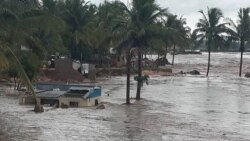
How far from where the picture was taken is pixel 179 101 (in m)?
28.2

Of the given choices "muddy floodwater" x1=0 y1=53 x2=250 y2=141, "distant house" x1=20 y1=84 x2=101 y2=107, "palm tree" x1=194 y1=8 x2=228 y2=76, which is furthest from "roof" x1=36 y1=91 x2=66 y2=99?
"palm tree" x1=194 y1=8 x2=228 y2=76

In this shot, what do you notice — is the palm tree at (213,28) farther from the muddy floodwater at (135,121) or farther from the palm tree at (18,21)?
the palm tree at (18,21)

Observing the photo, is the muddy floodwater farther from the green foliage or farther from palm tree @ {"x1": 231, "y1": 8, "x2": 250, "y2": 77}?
palm tree @ {"x1": 231, "y1": 8, "x2": 250, "y2": 77}

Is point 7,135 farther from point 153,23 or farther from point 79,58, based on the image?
point 79,58

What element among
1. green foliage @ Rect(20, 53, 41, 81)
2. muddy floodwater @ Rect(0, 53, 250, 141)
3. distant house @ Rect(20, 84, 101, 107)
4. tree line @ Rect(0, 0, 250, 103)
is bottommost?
muddy floodwater @ Rect(0, 53, 250, 141)

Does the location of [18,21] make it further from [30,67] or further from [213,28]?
[213,28]

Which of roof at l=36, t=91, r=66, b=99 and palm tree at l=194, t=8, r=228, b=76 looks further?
palm tree at l=194, t=8, r=228, b=76

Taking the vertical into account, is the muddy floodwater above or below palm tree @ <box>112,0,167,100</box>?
below

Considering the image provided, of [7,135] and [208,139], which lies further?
[208,139]

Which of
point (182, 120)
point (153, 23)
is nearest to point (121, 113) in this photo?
point (182, 120)

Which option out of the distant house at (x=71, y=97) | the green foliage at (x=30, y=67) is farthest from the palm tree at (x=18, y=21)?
the green foliage at (x=30, y=67)

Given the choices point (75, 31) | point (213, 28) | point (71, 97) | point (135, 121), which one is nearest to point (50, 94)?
point (71, 97)

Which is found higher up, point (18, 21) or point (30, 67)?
point (18, 21)

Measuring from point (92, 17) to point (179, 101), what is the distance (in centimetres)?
2831
